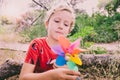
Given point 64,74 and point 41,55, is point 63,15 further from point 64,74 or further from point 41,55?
point 64,74

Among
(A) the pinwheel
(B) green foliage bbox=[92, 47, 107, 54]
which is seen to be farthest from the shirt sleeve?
(B) green foliage bbox=[92, 47, 107, 54]

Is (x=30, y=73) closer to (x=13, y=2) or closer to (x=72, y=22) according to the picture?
(x=72, y=22)

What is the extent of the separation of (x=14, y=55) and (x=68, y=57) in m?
0.66

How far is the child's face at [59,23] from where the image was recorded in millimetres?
1251

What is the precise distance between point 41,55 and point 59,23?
14cm

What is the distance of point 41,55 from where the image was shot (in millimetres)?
1259

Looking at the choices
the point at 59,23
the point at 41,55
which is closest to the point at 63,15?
the point at 59,23

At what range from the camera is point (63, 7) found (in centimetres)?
126

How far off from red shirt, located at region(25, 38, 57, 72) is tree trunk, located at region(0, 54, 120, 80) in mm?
549

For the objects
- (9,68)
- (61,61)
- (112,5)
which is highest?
(112,5)

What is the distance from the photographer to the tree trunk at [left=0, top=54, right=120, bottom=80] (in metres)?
1.80

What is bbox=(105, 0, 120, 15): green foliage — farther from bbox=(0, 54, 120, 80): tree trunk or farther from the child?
the child

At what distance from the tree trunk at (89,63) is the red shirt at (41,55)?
549mm

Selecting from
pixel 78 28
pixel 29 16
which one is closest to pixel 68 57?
pixel 78 28
